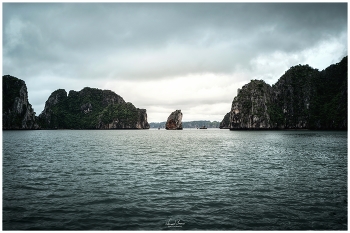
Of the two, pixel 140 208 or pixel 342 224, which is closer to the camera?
pixel 342 224

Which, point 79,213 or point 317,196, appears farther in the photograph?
point 317,196

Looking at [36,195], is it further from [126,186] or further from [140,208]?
[140,208]

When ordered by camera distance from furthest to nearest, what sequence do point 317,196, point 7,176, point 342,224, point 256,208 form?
point 7,176 → point 317,196 → point 256,208 → point 342,224

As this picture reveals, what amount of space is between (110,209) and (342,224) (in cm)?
1342

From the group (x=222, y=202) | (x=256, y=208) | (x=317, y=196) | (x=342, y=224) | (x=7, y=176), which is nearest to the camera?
(x=342, y=224)

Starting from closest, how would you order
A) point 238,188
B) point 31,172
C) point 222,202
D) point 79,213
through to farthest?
1. point 79,213
2. point 222,202
3. point 238,188
4. point 31,172

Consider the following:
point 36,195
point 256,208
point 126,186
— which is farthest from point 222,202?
point 36,195

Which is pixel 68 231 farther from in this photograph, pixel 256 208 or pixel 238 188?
pixel 238 188

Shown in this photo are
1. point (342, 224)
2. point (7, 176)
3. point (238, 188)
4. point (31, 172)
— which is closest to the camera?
point (342, 224)

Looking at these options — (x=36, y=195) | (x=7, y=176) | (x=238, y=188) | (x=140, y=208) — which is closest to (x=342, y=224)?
(x=238, y=188)

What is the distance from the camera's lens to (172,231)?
38.8ft

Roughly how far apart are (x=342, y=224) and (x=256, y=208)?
14.9 ft

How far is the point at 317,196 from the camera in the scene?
17.7 m

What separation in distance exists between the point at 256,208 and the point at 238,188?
4881mm
